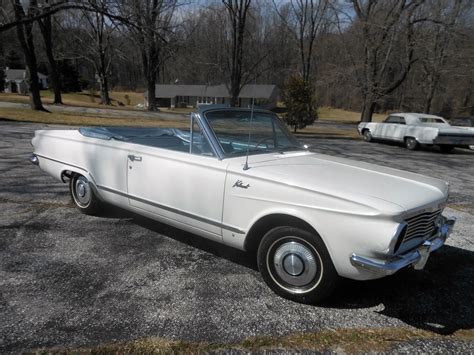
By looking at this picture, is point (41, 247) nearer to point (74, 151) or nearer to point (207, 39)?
point (74, 151)

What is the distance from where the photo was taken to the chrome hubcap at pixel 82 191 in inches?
191

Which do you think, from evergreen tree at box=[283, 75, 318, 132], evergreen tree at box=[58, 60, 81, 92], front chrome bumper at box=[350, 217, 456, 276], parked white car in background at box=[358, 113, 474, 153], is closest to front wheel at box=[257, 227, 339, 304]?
front chrome bumper at box=[350, 217, 456, 276]

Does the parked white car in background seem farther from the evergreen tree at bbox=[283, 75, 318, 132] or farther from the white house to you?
the white house

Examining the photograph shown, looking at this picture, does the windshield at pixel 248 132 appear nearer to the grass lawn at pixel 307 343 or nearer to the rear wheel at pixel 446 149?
the grass lawn at pixel 307 343

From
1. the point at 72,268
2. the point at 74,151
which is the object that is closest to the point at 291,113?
the point at 74,151

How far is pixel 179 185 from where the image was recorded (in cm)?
371

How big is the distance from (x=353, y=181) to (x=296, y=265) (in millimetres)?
843

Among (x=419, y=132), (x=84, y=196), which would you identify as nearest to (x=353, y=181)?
(x=84, y=196)

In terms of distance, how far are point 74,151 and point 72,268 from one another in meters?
1.79

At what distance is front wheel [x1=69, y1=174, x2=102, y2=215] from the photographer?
15.8 feet

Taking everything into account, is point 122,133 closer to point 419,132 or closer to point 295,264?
point 295,264

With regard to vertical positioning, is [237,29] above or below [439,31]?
below

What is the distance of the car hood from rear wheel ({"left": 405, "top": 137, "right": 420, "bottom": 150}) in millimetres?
13685

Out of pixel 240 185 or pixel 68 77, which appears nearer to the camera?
pixel 240 185
